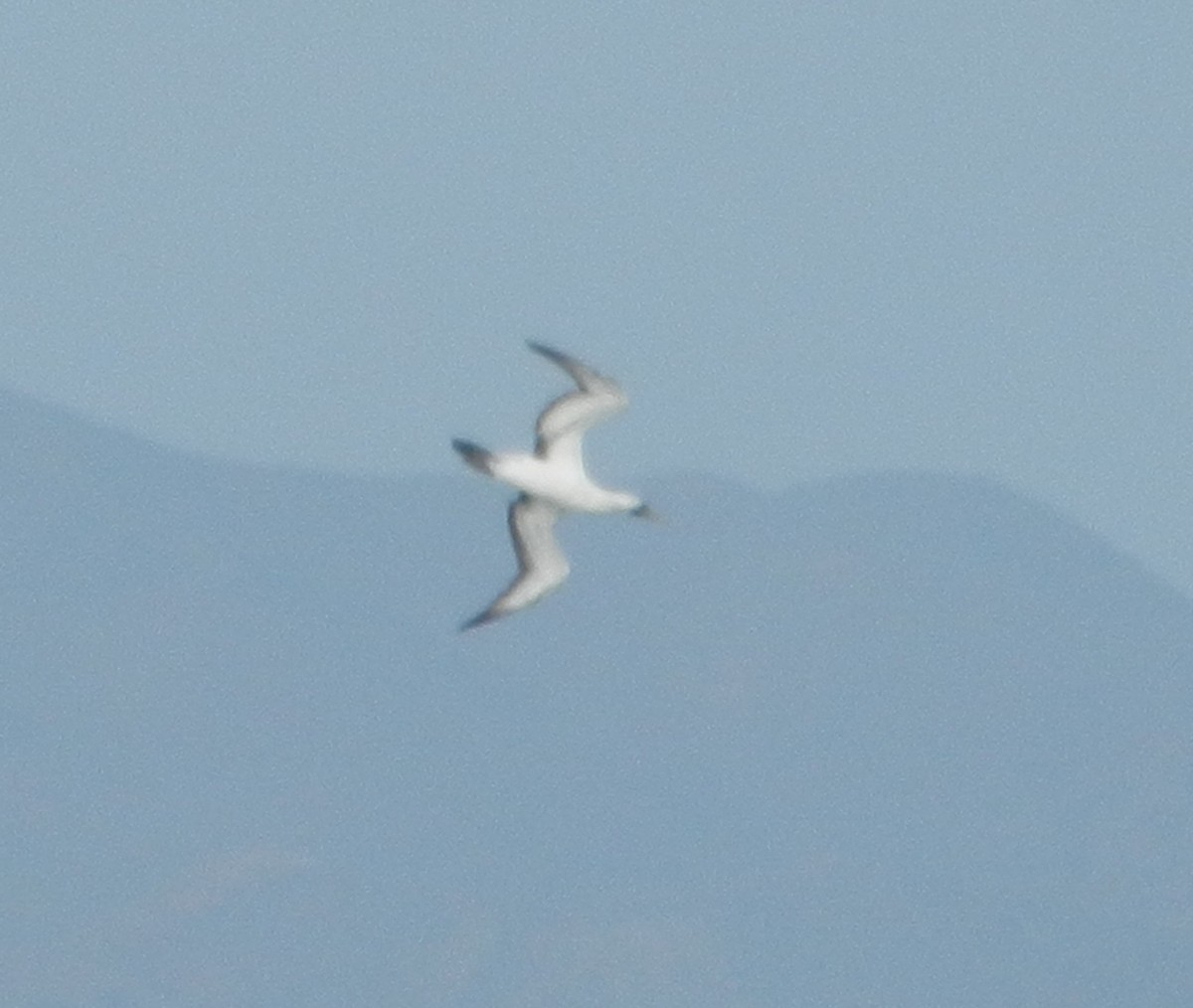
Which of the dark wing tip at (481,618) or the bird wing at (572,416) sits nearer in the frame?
the dark wing tip at (481,618)

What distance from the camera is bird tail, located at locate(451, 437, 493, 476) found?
3347 centimetres

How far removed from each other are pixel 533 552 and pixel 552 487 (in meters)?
1.32

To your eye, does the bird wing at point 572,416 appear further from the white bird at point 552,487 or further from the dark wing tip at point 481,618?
the dark wing tip at point 481,618

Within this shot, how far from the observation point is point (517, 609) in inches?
1420

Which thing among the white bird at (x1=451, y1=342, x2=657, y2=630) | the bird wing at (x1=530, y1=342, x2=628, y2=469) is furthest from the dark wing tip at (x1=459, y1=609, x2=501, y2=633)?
the bird wing at (x1=530, y1=342, x2=628, y2=469)

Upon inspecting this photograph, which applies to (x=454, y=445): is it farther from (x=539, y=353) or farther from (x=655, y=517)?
(x=655, y=517)

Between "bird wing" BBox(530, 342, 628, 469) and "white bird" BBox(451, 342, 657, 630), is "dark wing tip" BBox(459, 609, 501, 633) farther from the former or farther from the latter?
"bird wing" BBox(530, 342, 628, 469)

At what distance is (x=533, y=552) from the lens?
3638 centimetres

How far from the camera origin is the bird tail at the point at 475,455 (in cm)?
3347

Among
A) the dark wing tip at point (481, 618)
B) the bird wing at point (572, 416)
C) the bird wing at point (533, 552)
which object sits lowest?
the dark wing tip at point (481, 618)

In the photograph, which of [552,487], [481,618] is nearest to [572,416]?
[552,487]

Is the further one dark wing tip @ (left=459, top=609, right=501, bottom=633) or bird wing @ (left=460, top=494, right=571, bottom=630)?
bird wing @ (left=460, top=494, right=571, bottom=630)

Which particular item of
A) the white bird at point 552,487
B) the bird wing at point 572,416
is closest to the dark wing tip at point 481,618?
the white bird at point 552,487

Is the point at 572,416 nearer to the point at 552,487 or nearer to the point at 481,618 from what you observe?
the point at 552,487
